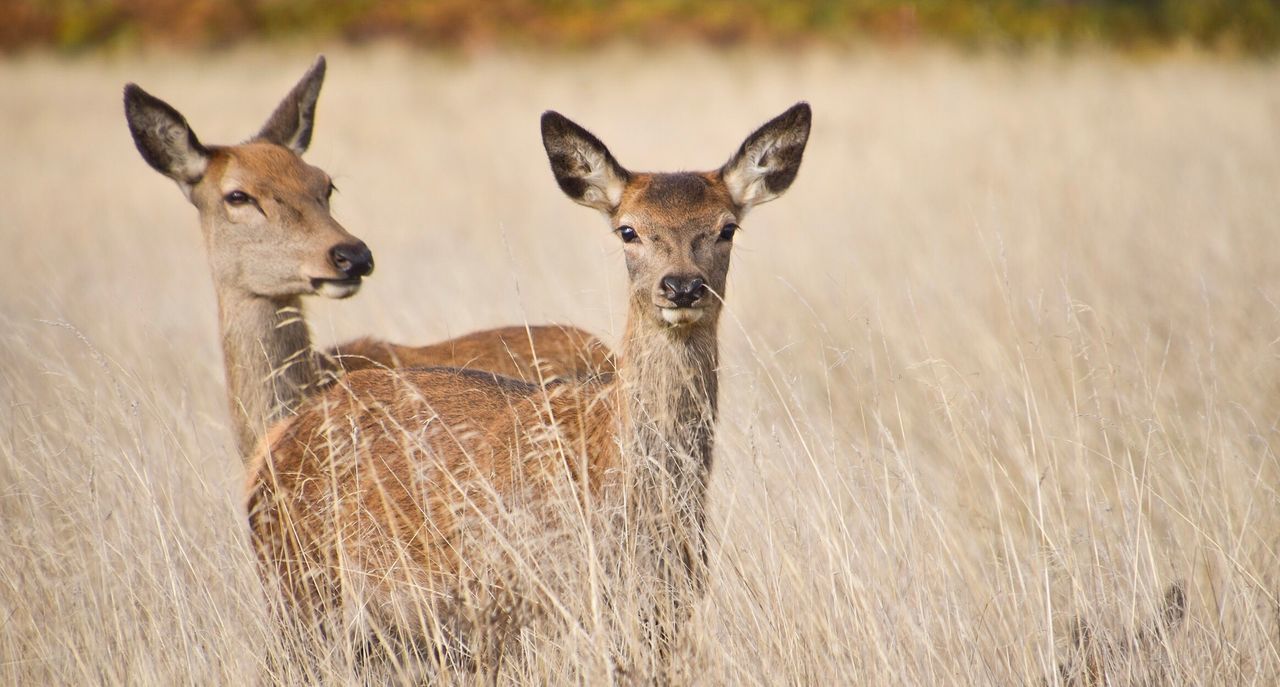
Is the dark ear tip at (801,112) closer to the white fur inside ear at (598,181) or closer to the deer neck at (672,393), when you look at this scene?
the white fur inside ear at (598,181)

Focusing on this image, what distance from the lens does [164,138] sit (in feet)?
17.1

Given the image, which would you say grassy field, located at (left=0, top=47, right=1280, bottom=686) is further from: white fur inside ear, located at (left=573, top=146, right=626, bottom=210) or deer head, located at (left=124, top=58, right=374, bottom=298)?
deer head, located at (left=124, top=58, right=374, bottom=298)

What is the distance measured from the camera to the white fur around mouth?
3.85m

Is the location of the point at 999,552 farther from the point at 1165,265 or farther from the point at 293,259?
the point at 1165,265

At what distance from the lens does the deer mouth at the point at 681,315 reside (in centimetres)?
385

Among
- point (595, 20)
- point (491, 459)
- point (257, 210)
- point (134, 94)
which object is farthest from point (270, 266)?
point (595, 20)

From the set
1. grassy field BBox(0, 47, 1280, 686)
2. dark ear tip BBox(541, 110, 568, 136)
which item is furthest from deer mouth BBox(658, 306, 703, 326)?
dark ear tip BBox(541, 110, 568, 136)

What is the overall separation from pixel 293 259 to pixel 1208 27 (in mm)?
→ 22290

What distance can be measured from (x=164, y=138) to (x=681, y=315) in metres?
2.60

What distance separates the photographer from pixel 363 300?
901cm

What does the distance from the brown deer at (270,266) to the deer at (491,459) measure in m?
0.89

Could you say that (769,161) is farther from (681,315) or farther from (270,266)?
(270,266)

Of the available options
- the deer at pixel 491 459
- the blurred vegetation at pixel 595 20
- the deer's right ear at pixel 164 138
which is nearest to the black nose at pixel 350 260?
the deer's right ear at pixel 164 138

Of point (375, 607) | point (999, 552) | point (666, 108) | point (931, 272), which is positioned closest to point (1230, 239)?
point (931, 272)
